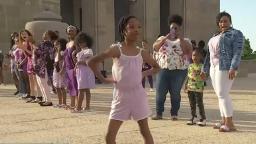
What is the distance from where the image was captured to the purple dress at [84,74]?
10633 mm

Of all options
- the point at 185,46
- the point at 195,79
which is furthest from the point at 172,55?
the point at 195,79

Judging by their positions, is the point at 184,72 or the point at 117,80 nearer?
the point at 117,80

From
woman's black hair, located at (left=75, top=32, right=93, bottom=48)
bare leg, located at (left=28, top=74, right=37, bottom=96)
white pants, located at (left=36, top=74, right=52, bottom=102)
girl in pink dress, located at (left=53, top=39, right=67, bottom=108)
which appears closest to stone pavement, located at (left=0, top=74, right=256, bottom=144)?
white pants, located at (left=36, top=74, right=52, bottom=102)

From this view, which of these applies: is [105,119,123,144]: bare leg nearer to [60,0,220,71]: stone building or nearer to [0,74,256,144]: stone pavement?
[0,74,256,144]: stone pavement

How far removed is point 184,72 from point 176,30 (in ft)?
2.75

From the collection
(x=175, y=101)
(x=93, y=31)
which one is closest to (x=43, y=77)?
(x=175, y=101)

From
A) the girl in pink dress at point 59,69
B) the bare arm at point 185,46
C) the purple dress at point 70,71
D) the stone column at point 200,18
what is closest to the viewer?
the bare arm at point 185,46

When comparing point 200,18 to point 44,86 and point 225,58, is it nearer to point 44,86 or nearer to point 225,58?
point 44,86

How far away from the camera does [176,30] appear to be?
9.34 m

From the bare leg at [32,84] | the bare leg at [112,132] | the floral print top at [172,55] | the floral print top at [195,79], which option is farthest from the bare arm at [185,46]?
the bare leg at [32,84]

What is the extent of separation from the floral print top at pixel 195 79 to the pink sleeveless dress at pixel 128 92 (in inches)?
136

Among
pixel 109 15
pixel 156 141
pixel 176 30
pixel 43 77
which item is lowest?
pixel 156 141

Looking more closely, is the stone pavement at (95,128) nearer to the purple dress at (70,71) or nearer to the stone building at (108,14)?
the purple dress at (70,71)

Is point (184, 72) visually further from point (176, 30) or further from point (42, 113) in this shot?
point (42, 113)
